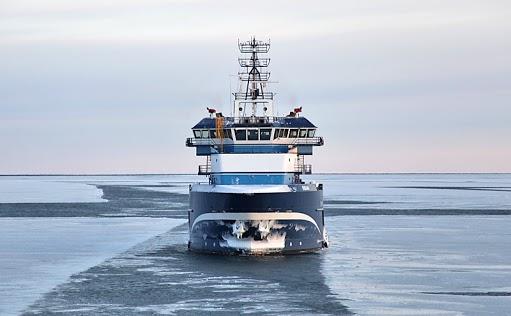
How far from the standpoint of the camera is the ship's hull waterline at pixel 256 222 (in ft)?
155

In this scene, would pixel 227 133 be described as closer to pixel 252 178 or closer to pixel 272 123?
pixel 272 123

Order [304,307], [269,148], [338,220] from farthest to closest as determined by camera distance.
→ [338,220], [269,148], [304,307]

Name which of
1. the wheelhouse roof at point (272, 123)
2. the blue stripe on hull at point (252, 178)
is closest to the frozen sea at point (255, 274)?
the blue stripe on hull at point (252, 178)

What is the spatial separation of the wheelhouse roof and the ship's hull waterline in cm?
372

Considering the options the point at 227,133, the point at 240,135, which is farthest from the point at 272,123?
the point at 227,133

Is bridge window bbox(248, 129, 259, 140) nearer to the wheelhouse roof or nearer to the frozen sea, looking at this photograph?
the wheelhouse roof

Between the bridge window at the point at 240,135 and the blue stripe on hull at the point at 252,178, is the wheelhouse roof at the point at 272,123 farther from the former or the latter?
the blue stripe on hull at the point at 252,178

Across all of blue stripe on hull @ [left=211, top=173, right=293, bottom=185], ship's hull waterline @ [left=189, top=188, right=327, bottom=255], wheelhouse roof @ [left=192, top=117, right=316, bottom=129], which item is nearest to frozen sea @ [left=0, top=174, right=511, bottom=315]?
ship's hull waterline @ [left=189, top=188, right=327, bottom=255]

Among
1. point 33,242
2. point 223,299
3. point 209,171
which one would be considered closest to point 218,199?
point 209,171

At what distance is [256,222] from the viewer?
156ft

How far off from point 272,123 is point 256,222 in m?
5.93

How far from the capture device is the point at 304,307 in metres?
33.1

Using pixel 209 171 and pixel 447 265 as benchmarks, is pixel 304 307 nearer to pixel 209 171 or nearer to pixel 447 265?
pixel 447 265

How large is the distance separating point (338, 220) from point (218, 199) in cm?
3695
